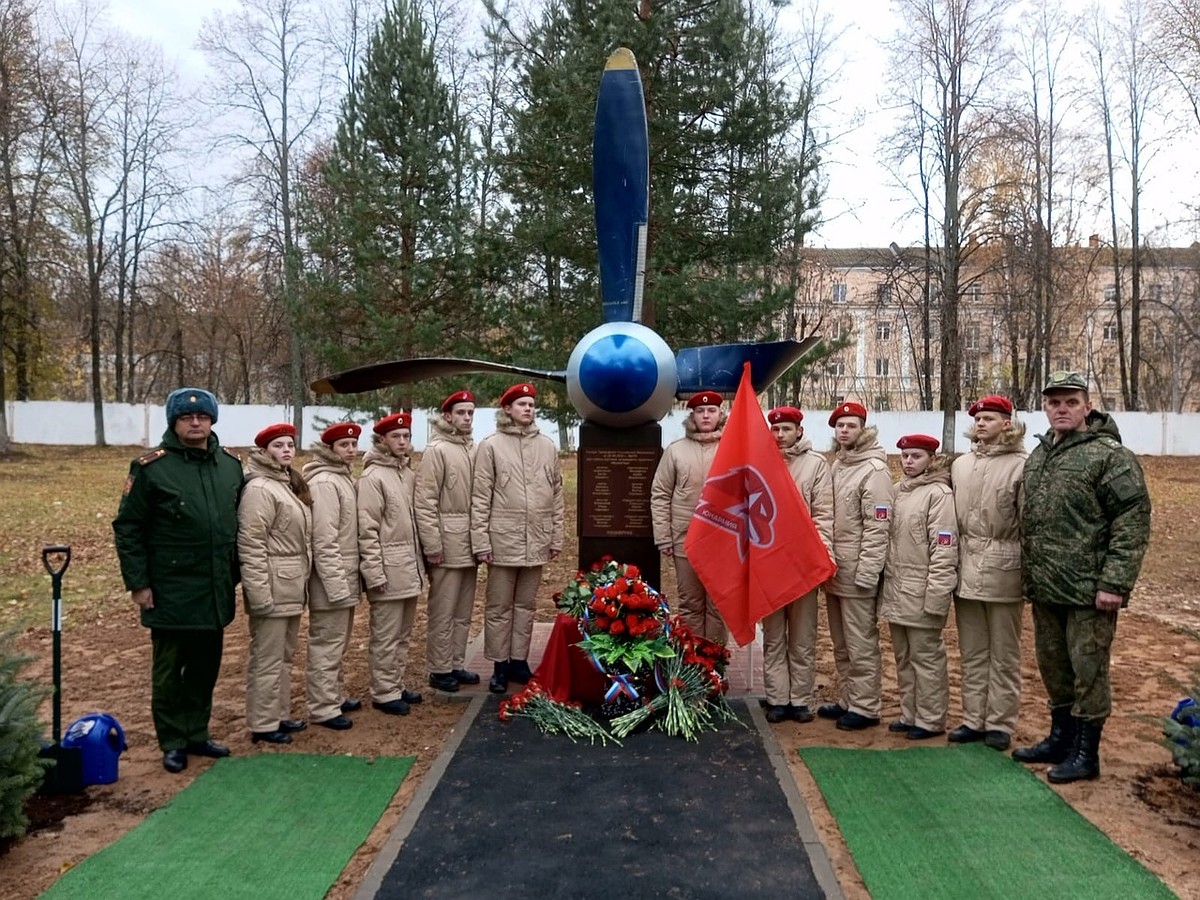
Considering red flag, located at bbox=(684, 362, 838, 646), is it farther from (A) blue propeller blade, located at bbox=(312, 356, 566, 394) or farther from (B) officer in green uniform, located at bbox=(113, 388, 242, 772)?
(B) officer in green uniform, located at bbox=(113, 388, 242, 772)

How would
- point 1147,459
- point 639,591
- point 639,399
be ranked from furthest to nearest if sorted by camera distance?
point 1147,459
point 639,399
point 639,591

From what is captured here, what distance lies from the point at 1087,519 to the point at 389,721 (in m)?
3.73

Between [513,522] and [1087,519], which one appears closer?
[1087,519]

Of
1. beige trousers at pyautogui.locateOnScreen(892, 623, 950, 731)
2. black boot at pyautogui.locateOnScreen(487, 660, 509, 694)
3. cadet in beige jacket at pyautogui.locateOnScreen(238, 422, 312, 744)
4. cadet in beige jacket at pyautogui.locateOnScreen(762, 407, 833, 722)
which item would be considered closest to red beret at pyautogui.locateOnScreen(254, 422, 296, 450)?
cadet in beige jacket at pyautogui.locateOnScreen(238, 422, 312, 744)

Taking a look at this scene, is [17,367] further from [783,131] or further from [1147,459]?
[1147,459]

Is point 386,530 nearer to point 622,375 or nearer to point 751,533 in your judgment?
point 622,375

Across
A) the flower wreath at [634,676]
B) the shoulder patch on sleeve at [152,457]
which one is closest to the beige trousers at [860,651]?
the flower wreath at [634,676]

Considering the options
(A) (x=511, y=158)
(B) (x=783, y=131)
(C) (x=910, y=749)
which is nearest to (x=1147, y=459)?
(B) (x=783, y=131)

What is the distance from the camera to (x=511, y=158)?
9797 mm

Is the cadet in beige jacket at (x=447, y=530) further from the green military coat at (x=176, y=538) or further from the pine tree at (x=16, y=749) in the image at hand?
the pine tree at (x=16, y=749)

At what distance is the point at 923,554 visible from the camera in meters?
4.47

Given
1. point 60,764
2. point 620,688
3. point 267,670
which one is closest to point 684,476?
point 620,688

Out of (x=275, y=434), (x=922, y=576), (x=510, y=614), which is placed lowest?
(x=510, y=614)

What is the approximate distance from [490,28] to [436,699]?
Answer: 327 inches
